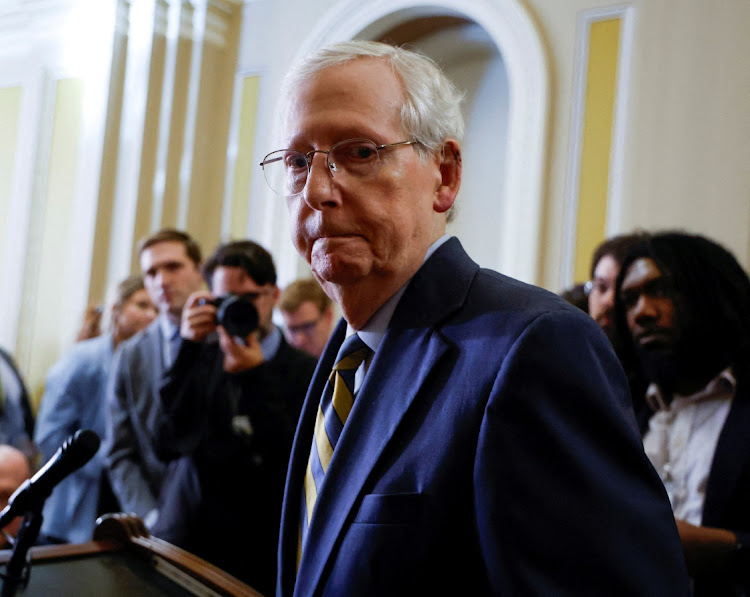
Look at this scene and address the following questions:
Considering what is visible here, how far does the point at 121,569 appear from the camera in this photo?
5.02 ft

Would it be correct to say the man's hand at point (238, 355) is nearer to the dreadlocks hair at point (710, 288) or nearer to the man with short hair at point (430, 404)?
the man with short hair at point (430, 404)

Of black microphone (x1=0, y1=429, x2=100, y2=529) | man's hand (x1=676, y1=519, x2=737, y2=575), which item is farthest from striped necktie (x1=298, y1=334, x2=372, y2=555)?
man's hand (x1=676, y1=519, x2=737, y2=575)

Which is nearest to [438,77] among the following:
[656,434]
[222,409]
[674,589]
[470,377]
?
[470,377]

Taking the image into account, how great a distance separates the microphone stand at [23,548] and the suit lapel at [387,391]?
532 mm

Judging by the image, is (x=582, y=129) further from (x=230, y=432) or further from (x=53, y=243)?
(x=53, y=243)

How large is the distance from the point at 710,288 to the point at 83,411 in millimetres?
2608

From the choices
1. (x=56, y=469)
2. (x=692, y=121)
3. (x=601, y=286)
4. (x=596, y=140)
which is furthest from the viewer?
(x=596, y=140)

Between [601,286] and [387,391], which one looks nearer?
[387,391]

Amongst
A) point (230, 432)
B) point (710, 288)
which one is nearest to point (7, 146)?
point (230, 432)

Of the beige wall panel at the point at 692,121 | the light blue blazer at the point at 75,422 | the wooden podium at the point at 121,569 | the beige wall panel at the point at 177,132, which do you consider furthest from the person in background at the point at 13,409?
the beige wall panel at the point at 692,121

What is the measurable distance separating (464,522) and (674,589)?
0.86ft

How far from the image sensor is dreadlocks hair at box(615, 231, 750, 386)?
207 centimetres

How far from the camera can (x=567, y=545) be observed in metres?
0.96

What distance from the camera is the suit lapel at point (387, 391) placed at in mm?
1138
